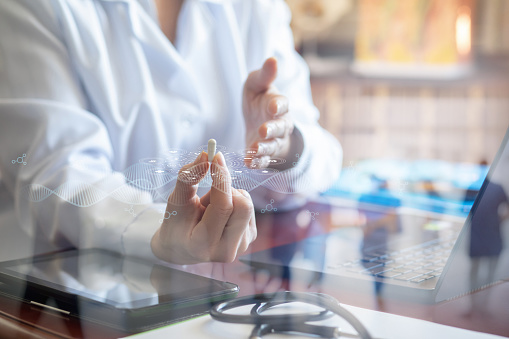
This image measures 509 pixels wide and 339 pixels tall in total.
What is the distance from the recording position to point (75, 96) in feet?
0.94

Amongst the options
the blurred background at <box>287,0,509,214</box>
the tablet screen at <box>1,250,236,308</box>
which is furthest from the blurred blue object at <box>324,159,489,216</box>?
the tablet screen at <box>1,250,236,308</box>

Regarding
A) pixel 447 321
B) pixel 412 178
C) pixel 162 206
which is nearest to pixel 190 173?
pixel 162 206

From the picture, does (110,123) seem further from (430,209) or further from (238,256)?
(430,209)

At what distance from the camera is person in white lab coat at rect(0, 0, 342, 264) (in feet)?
0.80

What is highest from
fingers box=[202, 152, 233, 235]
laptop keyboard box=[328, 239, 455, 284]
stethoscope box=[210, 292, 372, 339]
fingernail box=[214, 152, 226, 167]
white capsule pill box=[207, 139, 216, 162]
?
white capsule pill box=[207, 139, 216, 162]

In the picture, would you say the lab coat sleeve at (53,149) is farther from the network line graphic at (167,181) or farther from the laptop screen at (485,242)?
the laptop screen at (485,242)

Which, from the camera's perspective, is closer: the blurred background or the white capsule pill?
the white capsule pill

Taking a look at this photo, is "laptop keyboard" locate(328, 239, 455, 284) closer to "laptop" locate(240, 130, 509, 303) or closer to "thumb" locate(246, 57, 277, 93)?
"laptop" locate(240, 130, 509, 303)

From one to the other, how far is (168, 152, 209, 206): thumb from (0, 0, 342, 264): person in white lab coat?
2cm

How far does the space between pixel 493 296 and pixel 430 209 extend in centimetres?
20

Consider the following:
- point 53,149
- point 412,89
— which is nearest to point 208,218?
point 53,149

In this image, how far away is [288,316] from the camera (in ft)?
0.61

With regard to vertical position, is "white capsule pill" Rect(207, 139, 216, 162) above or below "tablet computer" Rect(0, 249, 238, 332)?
above

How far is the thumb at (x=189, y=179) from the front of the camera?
204mm
